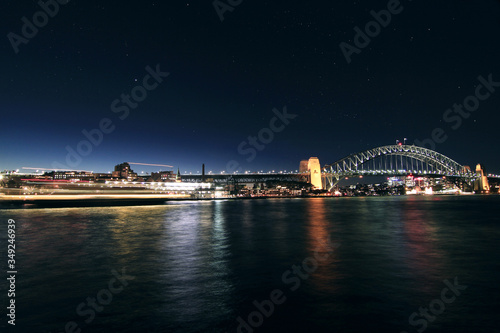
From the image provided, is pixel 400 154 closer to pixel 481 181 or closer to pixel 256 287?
pixel 481 181

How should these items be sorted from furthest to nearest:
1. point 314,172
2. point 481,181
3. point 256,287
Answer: point 481,181
point 314,172
point 256,287

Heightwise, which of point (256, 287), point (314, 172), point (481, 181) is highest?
point (314, 172)

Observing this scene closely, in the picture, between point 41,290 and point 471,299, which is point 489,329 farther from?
point 41,290

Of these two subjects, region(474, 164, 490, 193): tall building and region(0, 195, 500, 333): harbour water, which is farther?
region(474, 164, 490, 193): tall building

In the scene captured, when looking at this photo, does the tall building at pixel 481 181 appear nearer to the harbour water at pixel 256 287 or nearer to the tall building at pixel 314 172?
the tall building at pixel 314 172

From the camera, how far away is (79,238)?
21.0 m

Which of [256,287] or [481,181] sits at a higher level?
[481,181]

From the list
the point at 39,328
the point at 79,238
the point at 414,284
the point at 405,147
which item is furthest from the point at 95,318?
the point at 405,147

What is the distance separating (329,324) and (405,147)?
142226mm

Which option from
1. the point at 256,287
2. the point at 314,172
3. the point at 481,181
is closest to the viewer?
the point at 256,287

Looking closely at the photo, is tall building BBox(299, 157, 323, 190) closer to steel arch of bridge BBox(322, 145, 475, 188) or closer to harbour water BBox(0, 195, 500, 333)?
steel arch of bridge BBox(322, 145, 475, 188)

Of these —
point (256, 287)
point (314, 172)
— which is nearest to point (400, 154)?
point (314, 172)

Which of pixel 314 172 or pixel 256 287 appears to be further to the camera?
pixel 314 172

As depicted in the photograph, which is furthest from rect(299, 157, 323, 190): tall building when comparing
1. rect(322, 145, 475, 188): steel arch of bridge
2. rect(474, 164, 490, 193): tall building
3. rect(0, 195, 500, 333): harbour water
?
rect(0, 195, 500, 333): harbour water
